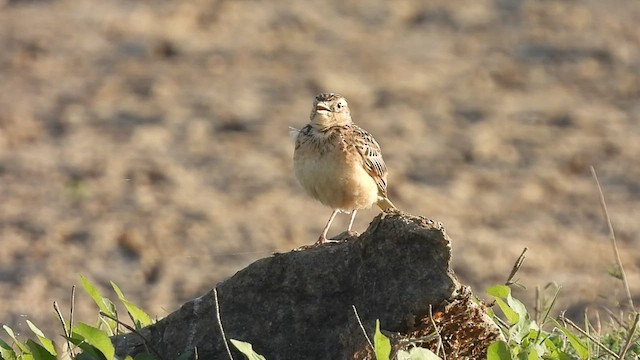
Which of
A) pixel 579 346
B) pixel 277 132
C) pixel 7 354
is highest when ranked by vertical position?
pixel 579 346

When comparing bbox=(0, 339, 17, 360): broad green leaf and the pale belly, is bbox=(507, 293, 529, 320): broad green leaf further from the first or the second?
bbox=(0, 339, 17, 360): broad green leaf

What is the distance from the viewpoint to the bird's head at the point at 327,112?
285 inches

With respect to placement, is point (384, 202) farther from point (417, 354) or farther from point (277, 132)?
point (277, 132)

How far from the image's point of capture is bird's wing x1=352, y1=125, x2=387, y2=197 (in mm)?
7109

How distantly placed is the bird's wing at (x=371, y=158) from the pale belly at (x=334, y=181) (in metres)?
0.13

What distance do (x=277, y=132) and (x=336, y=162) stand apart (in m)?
6.48

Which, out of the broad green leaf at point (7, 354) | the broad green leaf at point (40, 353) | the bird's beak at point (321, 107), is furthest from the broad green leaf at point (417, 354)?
the bird's beak at point (321, 107)

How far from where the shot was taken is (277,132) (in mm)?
13344

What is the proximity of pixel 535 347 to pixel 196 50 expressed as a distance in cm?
1008

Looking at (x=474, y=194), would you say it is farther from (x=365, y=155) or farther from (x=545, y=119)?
(x=365, y=155)

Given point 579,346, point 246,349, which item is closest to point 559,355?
point 579,346

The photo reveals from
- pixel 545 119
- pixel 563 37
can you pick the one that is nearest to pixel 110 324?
pixel 545 119

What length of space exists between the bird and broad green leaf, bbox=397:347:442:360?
2.11 m

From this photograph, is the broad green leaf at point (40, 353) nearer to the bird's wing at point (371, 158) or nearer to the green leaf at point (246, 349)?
the green leaf at point (246, 349)
